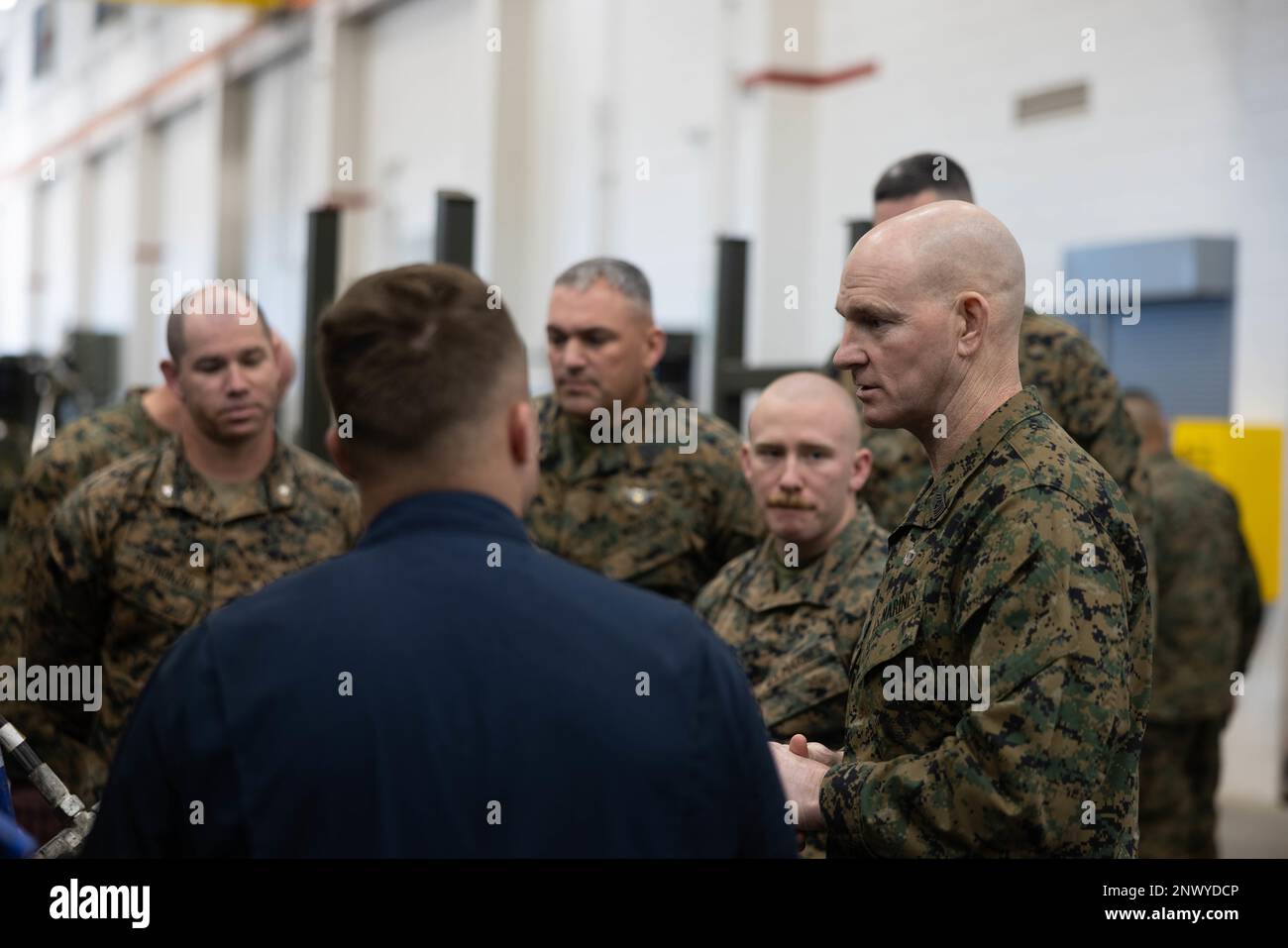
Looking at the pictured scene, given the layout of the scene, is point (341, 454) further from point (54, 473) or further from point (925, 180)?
point (54, 473)

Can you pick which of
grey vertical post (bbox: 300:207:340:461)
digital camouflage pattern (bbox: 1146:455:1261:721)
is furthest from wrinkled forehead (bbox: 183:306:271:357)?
digital camouflage pattern (bbox: 1146:455:1261:721)

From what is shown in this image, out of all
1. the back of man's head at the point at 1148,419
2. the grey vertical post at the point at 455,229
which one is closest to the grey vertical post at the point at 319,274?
the grey vertical post at the point at 455,229

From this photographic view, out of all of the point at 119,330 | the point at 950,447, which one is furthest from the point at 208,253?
the point at 950,447

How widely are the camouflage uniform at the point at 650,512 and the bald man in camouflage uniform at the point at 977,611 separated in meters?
1.52

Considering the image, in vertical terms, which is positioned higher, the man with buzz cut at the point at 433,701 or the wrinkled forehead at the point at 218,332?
the wrinkled forehead at the point at 218,332

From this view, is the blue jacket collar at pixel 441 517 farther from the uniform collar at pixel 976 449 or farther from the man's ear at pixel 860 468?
the man's ear at pixel 860 468

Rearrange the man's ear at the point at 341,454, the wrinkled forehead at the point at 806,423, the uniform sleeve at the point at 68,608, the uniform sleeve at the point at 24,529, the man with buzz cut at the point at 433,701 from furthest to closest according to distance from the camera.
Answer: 1. the uniform sleeve at the point at 24,529
2. the uniform sleeve at the point at 68,608
3. the wrinkled forehead at the point at 806,423
4. the man's ear at the point at 341,454
5. the man with buzz cut at the point at 433,701

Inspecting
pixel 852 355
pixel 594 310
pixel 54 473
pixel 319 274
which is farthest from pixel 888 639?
pixel 319 274

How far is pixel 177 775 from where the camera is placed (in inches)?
49.0

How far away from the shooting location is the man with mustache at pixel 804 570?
260cm

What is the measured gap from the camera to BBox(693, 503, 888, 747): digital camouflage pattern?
2.58 metres

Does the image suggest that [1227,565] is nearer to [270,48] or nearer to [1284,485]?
[1284,485]

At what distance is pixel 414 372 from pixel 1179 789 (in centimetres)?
469
